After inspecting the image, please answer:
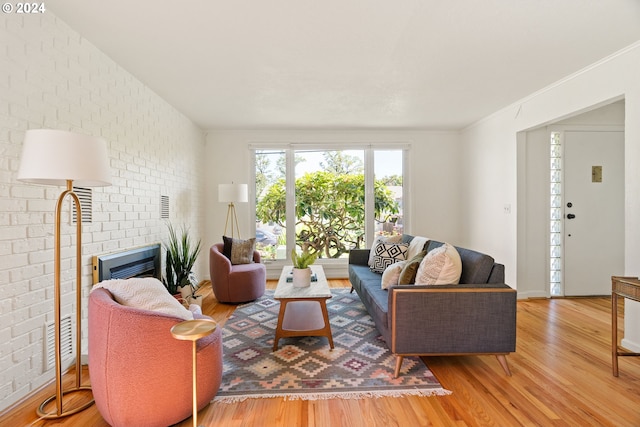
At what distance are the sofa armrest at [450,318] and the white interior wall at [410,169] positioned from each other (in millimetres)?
3211

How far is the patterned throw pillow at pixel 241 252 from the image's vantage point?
4.21m

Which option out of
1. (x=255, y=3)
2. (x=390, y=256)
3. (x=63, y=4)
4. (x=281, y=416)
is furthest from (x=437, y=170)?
(x=63, y=4)

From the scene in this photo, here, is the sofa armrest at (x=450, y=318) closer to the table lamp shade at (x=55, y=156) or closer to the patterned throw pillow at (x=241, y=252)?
the table lamp shade at (x=55, y=156)

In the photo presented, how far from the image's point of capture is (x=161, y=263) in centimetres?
362

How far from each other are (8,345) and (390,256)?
321cm

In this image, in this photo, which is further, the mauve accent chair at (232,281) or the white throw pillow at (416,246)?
the mauve accent chair at (232,281)

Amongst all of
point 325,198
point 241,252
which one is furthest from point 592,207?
point 241,252

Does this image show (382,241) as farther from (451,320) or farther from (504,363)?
(504,363)

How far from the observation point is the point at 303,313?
309 cm

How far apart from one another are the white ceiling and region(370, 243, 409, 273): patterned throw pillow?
1770 mm

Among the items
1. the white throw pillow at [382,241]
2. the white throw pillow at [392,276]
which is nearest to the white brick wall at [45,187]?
the white throw pillow at [392,276]

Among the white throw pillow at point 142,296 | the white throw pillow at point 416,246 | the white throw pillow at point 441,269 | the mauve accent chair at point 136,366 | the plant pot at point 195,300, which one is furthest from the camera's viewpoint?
the plant pot at point 195,300

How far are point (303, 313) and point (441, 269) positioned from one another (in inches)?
55.6

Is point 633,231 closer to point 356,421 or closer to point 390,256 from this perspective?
point 390,256
